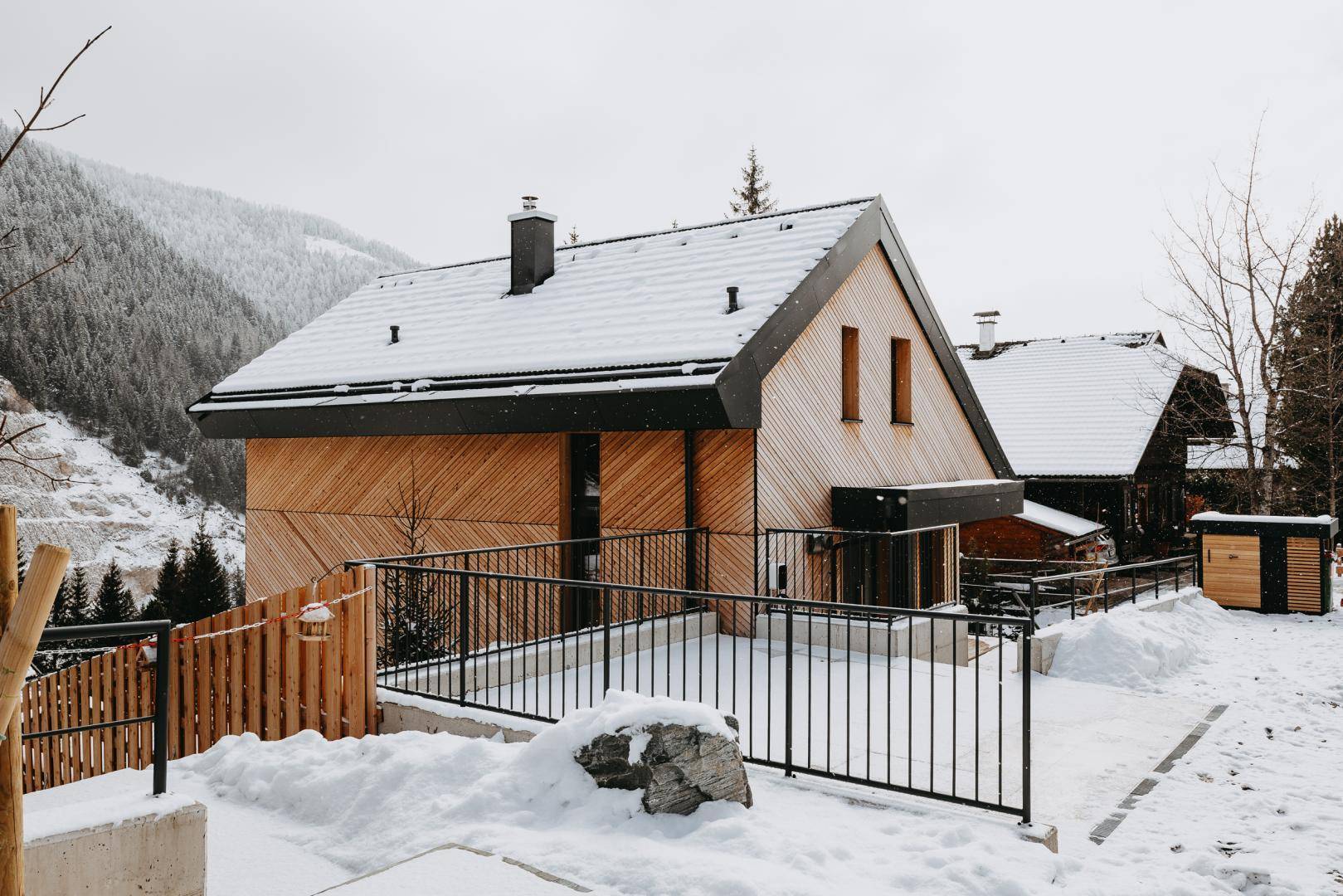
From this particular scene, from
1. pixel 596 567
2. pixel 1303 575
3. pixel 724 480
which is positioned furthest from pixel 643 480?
pixel 1303 575

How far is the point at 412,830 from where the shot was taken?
4.74 m

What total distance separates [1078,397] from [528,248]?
61.6ft

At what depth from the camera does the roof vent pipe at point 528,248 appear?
635 inches

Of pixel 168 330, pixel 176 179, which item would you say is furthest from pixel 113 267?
pixel 176 179

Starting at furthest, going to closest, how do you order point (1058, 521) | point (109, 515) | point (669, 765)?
point (109, 515)
point (1058, 521)
point (669, 765)

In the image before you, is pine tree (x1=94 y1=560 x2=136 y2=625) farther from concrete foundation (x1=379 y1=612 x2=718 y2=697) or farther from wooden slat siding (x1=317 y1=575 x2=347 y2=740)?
wooden slat siding (x1=317 y1=575 x2=347 y2=740)

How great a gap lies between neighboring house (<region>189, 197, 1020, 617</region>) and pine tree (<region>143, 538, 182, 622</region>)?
12.0 m

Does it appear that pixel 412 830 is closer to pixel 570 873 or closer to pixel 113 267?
pixel 570 873

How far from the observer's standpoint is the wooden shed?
16.1 meters

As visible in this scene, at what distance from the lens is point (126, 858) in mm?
3689

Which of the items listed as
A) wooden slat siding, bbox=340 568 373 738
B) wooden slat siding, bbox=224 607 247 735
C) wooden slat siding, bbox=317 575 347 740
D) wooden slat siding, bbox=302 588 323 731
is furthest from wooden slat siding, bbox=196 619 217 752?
wooden slat siding, bbox=340 568 373 738

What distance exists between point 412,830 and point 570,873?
109cm

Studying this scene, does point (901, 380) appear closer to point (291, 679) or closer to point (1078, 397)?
point (291, 679)

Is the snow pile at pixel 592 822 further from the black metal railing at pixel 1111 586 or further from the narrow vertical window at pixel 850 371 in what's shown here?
the black metal railing at pixel 1111 586
